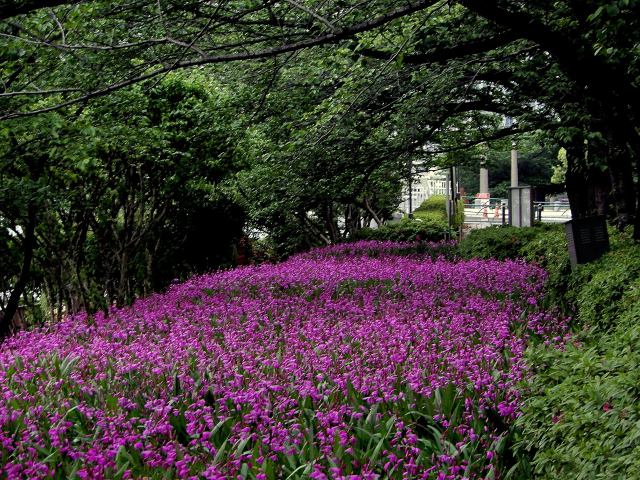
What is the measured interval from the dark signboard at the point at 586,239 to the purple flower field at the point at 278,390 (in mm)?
742

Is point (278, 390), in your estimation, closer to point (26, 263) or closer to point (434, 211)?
point (26, 263)

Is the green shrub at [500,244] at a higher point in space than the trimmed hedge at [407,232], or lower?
lower

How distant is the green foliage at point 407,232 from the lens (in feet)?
66.7

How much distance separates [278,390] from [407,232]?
1598 centimetres

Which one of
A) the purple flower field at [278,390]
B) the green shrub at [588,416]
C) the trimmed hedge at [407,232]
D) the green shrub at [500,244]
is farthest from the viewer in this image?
the trimmed hedge at [407,232]

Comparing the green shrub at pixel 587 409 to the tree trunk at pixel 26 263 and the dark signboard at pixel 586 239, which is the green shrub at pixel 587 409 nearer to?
the dark signboard at pixel 586 239

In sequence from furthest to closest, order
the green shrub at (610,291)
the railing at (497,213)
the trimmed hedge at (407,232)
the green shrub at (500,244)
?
the railing at (497,213)
the trimmed hedge at (407,232)
the green shrub at (500,244)
the green shrub at (610,291)

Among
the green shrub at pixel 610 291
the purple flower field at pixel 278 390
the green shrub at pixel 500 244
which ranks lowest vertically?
the purple flower field at pixel 278 390

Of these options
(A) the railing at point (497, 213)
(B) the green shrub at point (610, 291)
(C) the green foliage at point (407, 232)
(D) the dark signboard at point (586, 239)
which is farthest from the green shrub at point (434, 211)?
(B) the green shrub at point (610, 291)

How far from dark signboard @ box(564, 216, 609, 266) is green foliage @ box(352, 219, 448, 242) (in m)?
11.6

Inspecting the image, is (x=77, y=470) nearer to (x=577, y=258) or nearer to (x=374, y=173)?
(x=577, y=258)

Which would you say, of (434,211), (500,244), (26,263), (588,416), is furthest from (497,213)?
(588,416)

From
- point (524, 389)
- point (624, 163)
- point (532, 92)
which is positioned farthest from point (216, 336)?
point (532, 92)

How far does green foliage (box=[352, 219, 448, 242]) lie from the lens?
2034 cm
